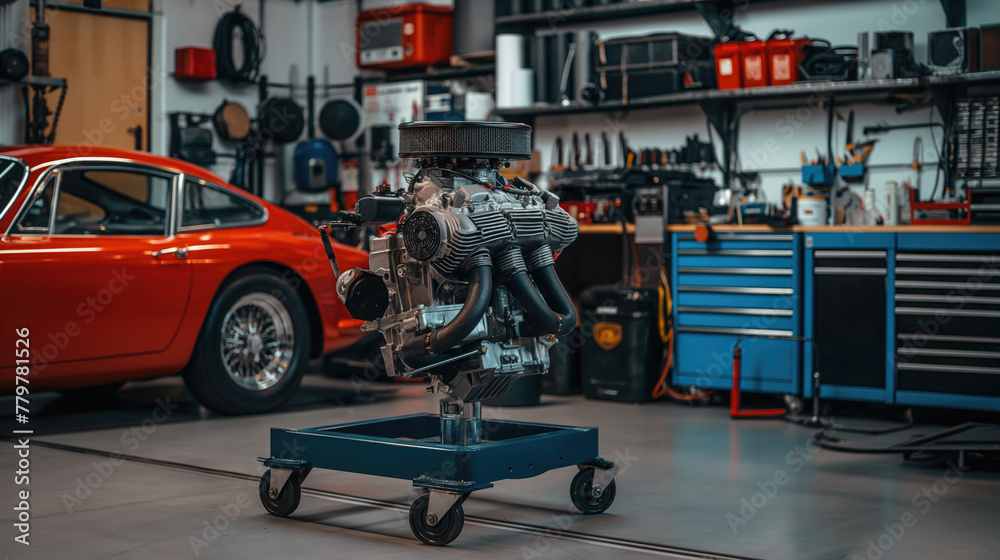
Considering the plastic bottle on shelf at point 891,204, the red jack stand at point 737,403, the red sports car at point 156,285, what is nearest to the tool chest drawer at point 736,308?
the red jack stand at point 737,403

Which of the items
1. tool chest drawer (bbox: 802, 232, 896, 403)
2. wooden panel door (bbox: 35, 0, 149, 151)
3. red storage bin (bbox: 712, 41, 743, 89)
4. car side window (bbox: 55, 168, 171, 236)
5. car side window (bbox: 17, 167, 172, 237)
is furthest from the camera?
wooden panel door (bbox: 35, 0, 149, 151)

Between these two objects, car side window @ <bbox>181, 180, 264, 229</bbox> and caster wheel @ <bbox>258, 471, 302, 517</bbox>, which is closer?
caster wheel @ <bbox>258, 471, 302, 517</bbox>

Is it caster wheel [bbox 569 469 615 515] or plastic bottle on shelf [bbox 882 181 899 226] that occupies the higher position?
plastic bottle on shelf [bbox 882 181 899 226]

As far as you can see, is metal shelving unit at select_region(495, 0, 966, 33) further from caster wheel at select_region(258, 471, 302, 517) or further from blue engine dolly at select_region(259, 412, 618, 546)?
caster wheel at select_region(258, 471, 302, 517)

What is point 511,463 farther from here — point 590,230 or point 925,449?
point 590,230

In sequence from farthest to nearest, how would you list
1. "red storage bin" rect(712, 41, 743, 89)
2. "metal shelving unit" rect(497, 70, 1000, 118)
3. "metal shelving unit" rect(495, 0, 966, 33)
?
1. "red storage bin" rect(712, 41, 743, 89)
2. "metal shelving unit" rect(495, 0, 966, 33)
3. "metal shelving unit" rect(497, 70, 1000, 118)

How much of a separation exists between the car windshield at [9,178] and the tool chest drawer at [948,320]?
4326 millimetres

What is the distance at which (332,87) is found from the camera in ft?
31.1

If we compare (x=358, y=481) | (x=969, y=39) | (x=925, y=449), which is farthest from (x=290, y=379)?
(x=969, y=39)

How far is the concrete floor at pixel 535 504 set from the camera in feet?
10.4

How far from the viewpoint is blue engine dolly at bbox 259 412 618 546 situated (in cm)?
320

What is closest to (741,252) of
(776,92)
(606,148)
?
(776,92)

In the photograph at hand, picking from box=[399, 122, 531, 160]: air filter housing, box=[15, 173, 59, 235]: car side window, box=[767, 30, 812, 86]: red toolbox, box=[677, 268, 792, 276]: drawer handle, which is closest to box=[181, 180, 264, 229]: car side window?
box=[15, 173, 59, 235]: car side window

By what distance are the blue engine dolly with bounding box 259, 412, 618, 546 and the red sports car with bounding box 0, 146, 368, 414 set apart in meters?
1.73
